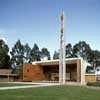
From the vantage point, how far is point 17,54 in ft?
234

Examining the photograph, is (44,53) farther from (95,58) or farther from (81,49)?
(95,58)

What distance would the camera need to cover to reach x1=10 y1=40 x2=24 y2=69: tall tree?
6875cm

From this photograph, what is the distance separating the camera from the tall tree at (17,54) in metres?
68.8

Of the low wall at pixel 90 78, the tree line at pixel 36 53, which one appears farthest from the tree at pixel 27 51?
the low wall at pixel 90 78

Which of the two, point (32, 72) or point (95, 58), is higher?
point (95, 58)

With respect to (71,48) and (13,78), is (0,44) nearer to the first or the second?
(13,78)

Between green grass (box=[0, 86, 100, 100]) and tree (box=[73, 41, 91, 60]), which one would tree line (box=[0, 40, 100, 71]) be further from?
green grass (box=[0, 86, 100, 100])

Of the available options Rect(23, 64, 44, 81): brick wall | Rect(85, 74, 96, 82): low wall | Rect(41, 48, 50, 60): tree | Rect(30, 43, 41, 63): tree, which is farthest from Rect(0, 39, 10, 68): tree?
Rect(85, 74, 96, 82): low wall

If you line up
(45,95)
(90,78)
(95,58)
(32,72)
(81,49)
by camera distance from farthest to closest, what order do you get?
(81,49) < (95,58) < (32,72) < (90,78) < (45,95)

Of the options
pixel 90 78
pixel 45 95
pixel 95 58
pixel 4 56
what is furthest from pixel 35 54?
pixel 45 95

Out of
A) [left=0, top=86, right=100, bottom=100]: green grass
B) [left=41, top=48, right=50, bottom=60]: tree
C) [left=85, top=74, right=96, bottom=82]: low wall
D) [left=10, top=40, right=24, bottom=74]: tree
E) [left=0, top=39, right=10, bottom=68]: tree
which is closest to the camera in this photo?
[left=0, top=86, right=100, bottom=100]: green grass

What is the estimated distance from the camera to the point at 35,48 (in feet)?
250

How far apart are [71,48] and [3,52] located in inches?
941

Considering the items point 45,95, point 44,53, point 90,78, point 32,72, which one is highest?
point 44,53
